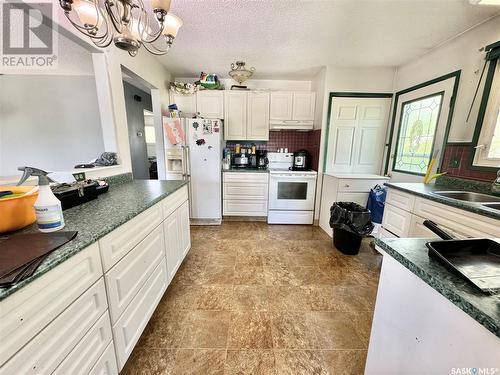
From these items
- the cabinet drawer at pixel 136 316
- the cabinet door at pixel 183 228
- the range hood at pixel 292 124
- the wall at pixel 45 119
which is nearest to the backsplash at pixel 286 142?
the range hood at pixel 292 124

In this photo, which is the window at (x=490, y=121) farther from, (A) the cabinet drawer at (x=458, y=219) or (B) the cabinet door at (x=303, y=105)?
(B) the cabinet door at (x=303, y=105)

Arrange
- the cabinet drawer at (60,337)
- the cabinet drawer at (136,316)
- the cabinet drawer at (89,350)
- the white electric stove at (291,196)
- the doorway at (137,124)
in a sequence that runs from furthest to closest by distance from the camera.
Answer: the doorway at (137,124)
the white electric stove at (291,196)
the cabinet drawer at (136,316)
the cabinet drawer at (89,350)
the cabinet drawer at (60,337)

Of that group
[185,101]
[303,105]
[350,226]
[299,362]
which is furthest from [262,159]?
[299,362]

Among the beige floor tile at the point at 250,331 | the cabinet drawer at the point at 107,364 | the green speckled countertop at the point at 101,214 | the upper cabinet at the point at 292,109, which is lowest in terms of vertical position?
the beige floor tile at the point at 250,331

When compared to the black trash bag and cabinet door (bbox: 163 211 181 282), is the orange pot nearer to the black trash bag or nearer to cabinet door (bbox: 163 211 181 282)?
cabinet door (bbox: 163 211 181 282)

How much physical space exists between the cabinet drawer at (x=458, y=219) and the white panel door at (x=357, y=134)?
1538 mm

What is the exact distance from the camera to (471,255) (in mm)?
698

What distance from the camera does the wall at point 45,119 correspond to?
8.07 ft

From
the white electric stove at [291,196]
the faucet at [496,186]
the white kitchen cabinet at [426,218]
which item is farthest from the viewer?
the white electric stove at [291,196]

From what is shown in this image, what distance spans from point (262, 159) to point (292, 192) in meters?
0.81

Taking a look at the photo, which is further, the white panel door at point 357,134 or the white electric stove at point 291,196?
the white electric stove at point 291,196

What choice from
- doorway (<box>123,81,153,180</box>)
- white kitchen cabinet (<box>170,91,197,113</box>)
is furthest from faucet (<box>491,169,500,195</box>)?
doorway (<box>123,81,153,180</box>)

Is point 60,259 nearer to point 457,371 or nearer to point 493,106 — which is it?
point 457,371

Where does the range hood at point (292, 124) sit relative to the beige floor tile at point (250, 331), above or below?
above
